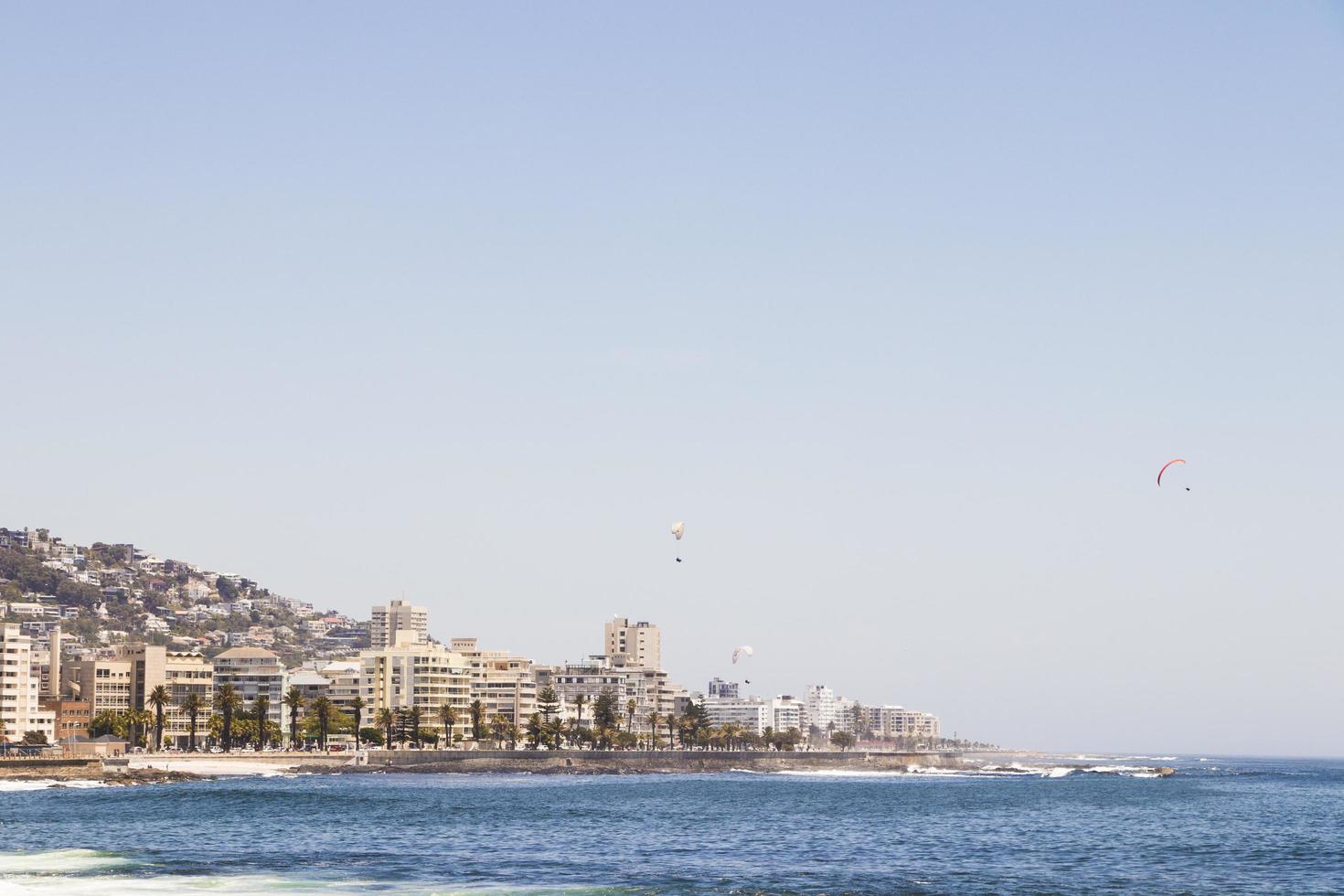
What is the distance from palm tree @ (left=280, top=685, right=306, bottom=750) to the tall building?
24.8m

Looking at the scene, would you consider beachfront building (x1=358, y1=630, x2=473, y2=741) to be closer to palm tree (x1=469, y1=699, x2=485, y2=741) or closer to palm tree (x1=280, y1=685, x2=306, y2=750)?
palm tree (x1=469, y1=699, x2=485, y2=741)

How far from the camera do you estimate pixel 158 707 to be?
15650 centimetres

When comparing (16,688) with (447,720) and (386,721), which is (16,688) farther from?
(447,720)

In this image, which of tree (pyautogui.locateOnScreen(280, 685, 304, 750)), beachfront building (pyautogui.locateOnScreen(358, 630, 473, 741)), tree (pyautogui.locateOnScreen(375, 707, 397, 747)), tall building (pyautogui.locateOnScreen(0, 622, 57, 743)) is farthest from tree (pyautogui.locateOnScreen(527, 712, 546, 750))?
tall building (pyautogui.locateOnScreen(0, 622, 57, 743))

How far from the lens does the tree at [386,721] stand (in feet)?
580

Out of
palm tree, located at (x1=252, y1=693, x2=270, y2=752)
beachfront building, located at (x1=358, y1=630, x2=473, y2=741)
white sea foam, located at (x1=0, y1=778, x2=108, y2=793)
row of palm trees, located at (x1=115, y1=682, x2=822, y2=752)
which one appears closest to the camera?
white sea foam, located at (x1=0, y1=778, x2=108, y2=793)

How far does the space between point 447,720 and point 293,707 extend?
65.2 ft

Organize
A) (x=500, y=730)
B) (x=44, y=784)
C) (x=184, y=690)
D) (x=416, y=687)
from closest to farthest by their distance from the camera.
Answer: (x=44, y=784) < (x=184, y=690) < (x=500, y=730) < (x=416, y=687)

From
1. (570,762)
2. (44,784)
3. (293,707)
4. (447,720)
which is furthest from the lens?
(447,720)

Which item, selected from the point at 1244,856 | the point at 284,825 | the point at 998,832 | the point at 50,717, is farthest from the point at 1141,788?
the point at 50,717

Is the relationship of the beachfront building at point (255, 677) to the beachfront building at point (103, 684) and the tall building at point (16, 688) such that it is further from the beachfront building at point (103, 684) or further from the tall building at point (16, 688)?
the tall building at point (16, 688)

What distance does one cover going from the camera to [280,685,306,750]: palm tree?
16988 cm

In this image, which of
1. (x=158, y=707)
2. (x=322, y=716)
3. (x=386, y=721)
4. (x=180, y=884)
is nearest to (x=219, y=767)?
(x=158, y=707)

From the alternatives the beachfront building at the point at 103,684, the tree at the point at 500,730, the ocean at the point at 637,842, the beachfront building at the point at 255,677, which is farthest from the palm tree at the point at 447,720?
the ocean at the point at 637,842
